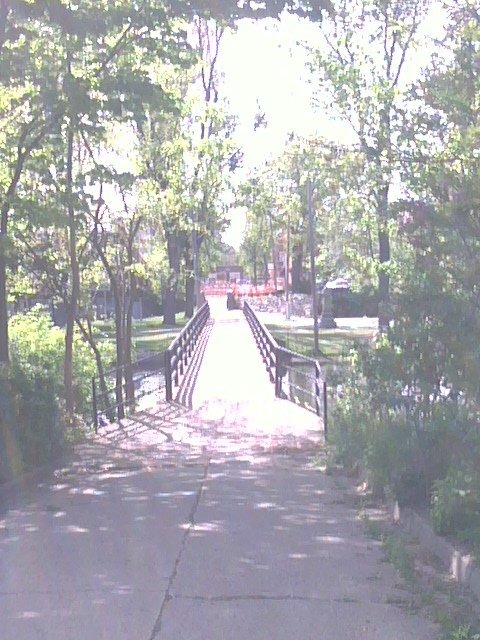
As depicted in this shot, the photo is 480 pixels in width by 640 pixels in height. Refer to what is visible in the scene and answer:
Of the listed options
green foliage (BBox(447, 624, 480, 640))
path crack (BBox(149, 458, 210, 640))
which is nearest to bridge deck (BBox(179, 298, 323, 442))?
path crack (BBox(149, 458, 210, 640))

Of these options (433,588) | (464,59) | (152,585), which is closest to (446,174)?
(464,59)

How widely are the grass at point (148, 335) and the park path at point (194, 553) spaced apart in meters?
22.3

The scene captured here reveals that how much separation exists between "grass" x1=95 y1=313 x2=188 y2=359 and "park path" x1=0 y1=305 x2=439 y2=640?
22.3m

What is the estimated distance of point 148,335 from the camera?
48156 millimetres

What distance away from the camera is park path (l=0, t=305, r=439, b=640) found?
6.41 m

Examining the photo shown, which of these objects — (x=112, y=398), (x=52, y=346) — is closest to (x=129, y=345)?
(x=112, y=398)

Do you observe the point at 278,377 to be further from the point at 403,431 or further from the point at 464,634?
A: the point at 464,634

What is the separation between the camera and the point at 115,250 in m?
24.4

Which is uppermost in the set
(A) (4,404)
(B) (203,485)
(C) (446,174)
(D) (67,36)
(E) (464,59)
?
(D) (67,36)

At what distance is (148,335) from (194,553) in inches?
1577

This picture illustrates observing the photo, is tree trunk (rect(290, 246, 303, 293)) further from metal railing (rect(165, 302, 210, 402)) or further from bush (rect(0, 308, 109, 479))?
bush (rect(0, 308, 109, 479))

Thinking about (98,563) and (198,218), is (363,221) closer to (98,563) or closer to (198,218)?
(98,563)

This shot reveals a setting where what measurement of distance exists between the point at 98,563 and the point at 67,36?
342 inches

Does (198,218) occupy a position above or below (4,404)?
above
